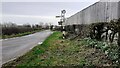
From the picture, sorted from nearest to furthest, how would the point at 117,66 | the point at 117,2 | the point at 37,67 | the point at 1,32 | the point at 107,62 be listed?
the point at 117,66 < the point at 107,62 < the point at 37,67 < the point at 117,2 < the point at 1,32

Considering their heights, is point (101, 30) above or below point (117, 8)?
below

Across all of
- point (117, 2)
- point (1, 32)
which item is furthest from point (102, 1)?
point (1, 32)

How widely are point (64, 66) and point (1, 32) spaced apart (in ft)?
131

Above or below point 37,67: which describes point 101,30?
above

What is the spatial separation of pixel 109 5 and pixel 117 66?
5989 mm

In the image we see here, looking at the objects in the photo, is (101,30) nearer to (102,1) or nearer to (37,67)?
(102,1)

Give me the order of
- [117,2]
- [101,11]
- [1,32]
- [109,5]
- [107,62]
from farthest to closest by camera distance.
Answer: [1,32]
[101,11]
[109,5]
[117,2]
[107,62]

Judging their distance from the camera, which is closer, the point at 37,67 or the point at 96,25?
the point at 37,67

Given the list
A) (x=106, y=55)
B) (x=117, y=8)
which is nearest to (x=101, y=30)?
(x=117, y=8)

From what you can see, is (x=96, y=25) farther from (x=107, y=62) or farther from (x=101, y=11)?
Answer: (x=107, y=62)

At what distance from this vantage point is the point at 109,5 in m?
12.5

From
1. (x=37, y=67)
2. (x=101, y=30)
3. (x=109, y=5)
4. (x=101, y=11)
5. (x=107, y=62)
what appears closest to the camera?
(x=107, y=62)

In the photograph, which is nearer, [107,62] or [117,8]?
[107,62]

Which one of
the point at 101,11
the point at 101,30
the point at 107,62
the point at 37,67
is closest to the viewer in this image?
the point at 107,62
